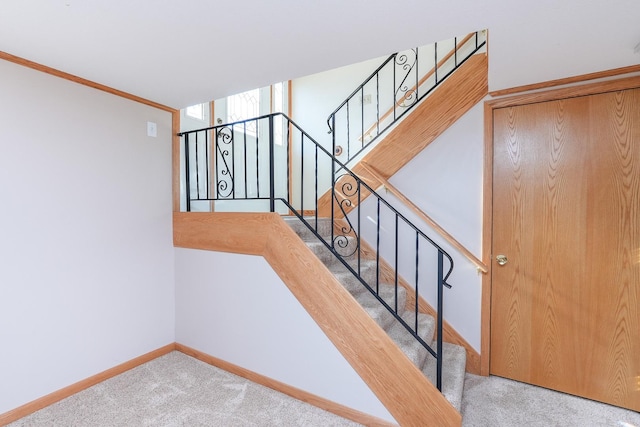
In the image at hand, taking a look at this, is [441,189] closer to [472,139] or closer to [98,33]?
[472,139]

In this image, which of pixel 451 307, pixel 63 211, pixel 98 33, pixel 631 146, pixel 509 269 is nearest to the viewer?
pixel 98 33

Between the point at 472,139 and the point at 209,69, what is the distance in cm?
198

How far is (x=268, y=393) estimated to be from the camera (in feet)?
6.94

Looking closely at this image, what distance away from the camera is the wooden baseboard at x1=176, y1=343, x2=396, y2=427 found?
5.87ft

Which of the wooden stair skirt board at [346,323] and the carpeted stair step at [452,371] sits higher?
the wooden stair skirt board at [346,323]

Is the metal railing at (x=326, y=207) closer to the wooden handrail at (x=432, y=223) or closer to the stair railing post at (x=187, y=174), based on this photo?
the stair railing post at (x=187, y=174)

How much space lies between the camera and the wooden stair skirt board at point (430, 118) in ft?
7.63

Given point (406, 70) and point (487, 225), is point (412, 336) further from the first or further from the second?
point (406, 70)

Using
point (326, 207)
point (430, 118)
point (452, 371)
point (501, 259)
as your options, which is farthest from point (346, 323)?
point (430, 118)

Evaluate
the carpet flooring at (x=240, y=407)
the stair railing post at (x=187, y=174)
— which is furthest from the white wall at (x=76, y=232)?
the carpet flooring at (x=240, y=407)

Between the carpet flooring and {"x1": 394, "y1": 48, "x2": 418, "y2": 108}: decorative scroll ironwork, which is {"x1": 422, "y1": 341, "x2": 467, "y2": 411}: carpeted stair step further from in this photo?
{"x1": 394, "y1": 48, "x2": 418, "y2": 108}: decorative scroll ironwork

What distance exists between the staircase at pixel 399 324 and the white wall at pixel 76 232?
1.32m

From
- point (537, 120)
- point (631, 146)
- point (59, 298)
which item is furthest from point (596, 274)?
point (59, 298)

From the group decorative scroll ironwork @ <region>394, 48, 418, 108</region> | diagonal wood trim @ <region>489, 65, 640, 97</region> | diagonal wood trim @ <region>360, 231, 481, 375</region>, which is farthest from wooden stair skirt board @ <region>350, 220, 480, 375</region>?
decorative scroll ironwork @ <region>394, 48, 418, 108</region>
